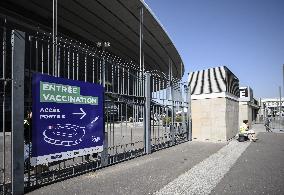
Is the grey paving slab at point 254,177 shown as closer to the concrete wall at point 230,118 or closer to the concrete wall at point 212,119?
the concrete wall at point 212,119

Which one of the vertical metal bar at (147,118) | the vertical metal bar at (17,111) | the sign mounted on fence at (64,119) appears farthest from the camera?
the vertical metal bar at (147,118)

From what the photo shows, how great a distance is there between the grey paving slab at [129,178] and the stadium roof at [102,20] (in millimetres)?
12011

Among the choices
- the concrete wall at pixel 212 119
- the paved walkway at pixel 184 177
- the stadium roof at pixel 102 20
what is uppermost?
the stadium roof at pixel 102 20

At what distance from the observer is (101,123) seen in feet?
28.0

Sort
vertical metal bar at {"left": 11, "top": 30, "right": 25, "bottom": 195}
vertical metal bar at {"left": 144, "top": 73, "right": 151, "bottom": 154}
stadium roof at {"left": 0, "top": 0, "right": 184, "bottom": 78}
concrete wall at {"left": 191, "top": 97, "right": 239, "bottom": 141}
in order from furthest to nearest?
1. stadium roof at {"left": 0, "top": 0, "right": 184, "bottom": 78}
2. concrete wall at {"left": 191, "top": 97, "right": 239, "bottom": 141}
3. vertical metal bar at {"left": 144, "top": 73, "right": 151, "bottom": 154}
4. vertical metal bar at {"left": 11, "top": 30, "right": 25, "bottom": 195}

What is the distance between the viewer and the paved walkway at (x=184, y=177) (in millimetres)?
6195

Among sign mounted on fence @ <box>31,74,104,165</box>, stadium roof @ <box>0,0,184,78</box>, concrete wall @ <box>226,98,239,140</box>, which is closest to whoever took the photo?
sign mounted on fence @ <box>31,74,104,165</box>

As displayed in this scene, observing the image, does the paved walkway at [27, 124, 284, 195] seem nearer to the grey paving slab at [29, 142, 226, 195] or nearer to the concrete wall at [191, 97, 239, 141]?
the grey paving slab at [29, 142, 226, 195]

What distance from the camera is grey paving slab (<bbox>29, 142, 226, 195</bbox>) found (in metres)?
6.18

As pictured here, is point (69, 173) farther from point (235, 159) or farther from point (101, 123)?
point (235, 159)

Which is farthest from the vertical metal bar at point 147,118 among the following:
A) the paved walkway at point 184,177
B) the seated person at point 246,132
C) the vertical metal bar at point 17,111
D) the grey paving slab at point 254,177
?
the seated person at point 246,132

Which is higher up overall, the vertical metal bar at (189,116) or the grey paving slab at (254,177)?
the vertical metal bar at (189,116)

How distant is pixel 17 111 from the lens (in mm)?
5840

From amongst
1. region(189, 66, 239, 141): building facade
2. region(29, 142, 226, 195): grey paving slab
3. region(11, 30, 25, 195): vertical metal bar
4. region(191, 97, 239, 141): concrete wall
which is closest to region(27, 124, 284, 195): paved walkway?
region(29, 142, 226, 195): grey paving slab
